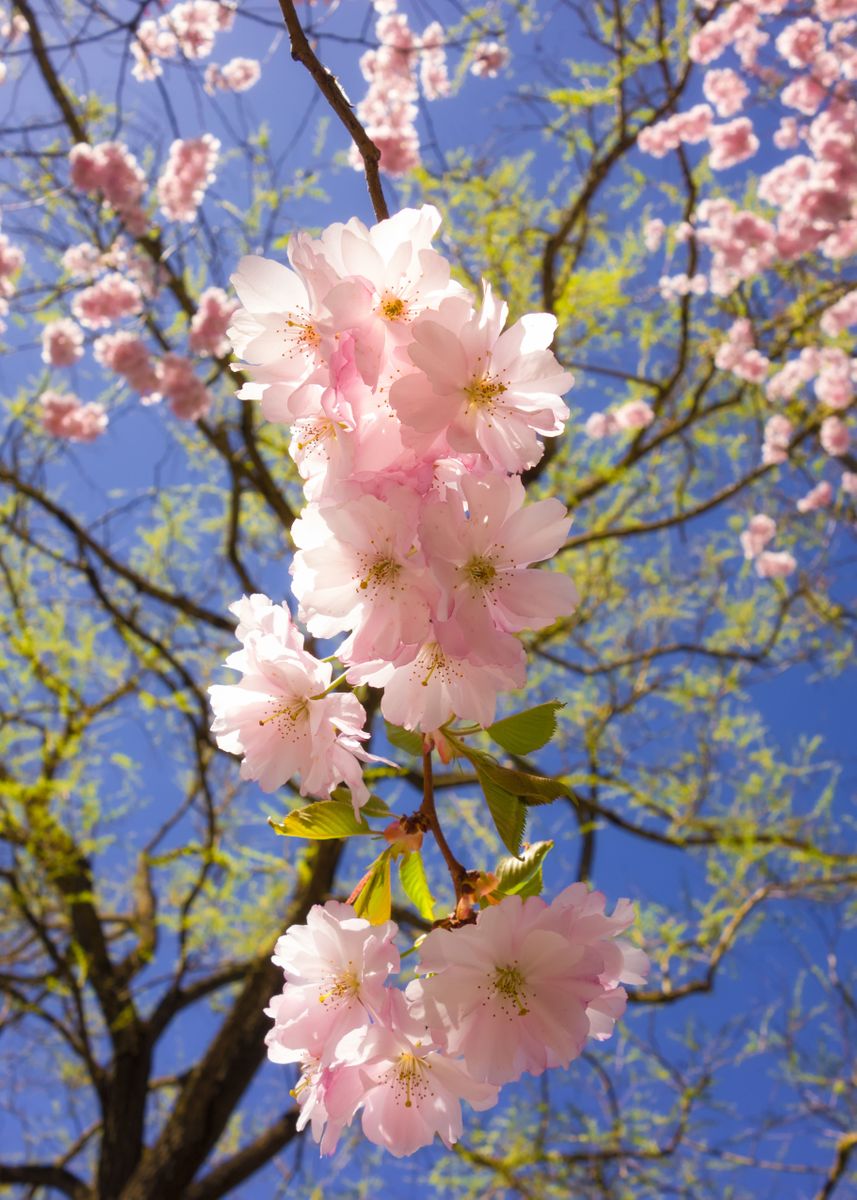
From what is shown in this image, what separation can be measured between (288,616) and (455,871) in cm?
24

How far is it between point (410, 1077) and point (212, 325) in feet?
12.3

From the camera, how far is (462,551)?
0.60m

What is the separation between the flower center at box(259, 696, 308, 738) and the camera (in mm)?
746

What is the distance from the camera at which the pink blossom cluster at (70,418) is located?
15.0 feet

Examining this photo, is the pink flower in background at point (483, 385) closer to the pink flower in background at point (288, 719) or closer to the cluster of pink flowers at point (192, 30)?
the pink flower in background at point (288, 719)

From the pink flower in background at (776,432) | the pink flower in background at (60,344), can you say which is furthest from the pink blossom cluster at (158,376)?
the pink flower in background at (776,432)

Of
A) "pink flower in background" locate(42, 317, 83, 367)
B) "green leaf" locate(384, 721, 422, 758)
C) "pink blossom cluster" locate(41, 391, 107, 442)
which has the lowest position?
"green leaf" locate(384, 721, 422, 758)

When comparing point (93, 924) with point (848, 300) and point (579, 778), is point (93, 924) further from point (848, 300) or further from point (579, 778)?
point (848, 300)

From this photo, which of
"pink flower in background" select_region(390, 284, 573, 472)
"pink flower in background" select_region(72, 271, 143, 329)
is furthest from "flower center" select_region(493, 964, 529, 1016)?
"pink flower in background" select_region(72, 271, 143, 329)

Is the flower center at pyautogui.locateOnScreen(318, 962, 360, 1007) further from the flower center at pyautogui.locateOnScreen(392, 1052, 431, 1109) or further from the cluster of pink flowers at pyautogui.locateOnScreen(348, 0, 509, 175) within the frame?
the cluster of pink flowers at pyautogui.locateOnScreen(348, 0, 509, 175)

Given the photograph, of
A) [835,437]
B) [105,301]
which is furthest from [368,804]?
[835,437]

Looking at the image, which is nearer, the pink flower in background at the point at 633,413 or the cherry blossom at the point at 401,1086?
the cherry blossom at the point at 401,1086

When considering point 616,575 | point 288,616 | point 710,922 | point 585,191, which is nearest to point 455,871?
point 288,616

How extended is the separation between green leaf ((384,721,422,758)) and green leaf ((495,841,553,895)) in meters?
0.12
